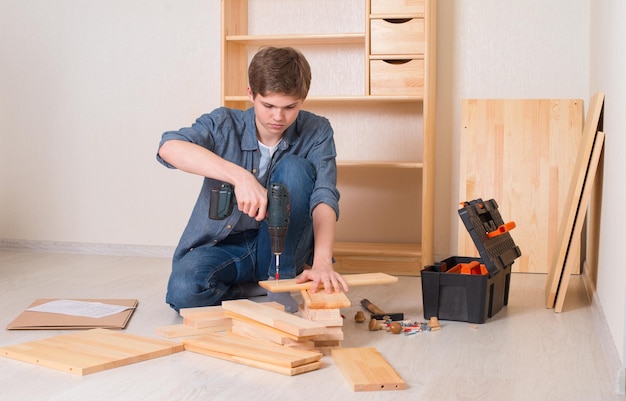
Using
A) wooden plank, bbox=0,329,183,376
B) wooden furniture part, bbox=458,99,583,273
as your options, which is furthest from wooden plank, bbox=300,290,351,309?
wooden furniture part, bbox=458,99,583,273

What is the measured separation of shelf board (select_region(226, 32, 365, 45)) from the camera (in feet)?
12.7

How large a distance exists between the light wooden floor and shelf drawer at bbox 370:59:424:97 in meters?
1.06

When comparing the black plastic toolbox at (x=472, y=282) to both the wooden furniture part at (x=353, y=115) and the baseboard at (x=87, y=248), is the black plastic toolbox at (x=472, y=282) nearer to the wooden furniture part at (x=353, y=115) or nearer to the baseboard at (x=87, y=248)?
the wooden furniture part at (x=353, y=115)

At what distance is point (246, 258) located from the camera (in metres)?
3.01

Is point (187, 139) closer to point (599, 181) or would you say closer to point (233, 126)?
point (233, 126)

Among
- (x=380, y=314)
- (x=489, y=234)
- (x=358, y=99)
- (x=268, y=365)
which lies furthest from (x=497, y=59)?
(x=268, y=365)

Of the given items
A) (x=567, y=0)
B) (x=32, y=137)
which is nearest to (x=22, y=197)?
(x=32, y=137)

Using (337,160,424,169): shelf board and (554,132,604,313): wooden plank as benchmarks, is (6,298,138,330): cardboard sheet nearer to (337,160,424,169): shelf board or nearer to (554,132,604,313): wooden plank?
(337,160,424,169): shelf board

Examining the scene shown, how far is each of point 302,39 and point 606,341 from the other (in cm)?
221

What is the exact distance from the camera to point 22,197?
15.6 ft

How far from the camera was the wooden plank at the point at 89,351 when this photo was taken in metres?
2.19

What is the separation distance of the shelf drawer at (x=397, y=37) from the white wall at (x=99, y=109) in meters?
1.04

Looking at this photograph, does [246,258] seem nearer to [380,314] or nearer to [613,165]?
[380,314]

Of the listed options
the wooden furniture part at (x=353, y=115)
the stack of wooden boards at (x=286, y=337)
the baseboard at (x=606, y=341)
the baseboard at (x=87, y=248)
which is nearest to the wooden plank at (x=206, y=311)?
the stack of wooden boards at (x=286, y=337)
